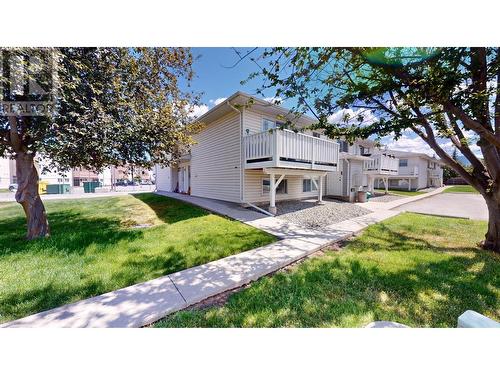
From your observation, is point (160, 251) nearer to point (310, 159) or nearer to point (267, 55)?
point (267, 55)

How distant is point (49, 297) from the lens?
2941 millimetres

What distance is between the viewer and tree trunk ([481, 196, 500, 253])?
16.5 ft

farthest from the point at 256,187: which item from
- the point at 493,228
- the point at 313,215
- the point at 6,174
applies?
the point at 6,174

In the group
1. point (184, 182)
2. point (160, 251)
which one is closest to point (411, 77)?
point (160, 251)

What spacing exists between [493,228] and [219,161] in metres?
10.4

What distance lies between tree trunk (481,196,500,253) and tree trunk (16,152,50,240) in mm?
11318

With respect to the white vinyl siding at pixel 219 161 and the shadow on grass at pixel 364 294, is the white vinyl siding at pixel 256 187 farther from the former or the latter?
the shadow on grass at pixel 364 294

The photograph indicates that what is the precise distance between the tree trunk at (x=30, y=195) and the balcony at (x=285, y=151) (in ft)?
23.0

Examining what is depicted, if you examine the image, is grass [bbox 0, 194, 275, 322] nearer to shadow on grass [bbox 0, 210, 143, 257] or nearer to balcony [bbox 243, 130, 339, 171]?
shadow on grass [bbox 0, 210, 143, 257]

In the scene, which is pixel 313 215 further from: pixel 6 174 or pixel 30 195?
pixel 6 174

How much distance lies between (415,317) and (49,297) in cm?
485

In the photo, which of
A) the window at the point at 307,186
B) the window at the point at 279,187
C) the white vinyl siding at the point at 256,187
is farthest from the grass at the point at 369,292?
the window at the point at 307,186

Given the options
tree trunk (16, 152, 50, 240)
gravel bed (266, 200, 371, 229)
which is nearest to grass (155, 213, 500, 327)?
gravel bed (266, 200, 371, 229)

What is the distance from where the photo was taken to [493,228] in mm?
5145
